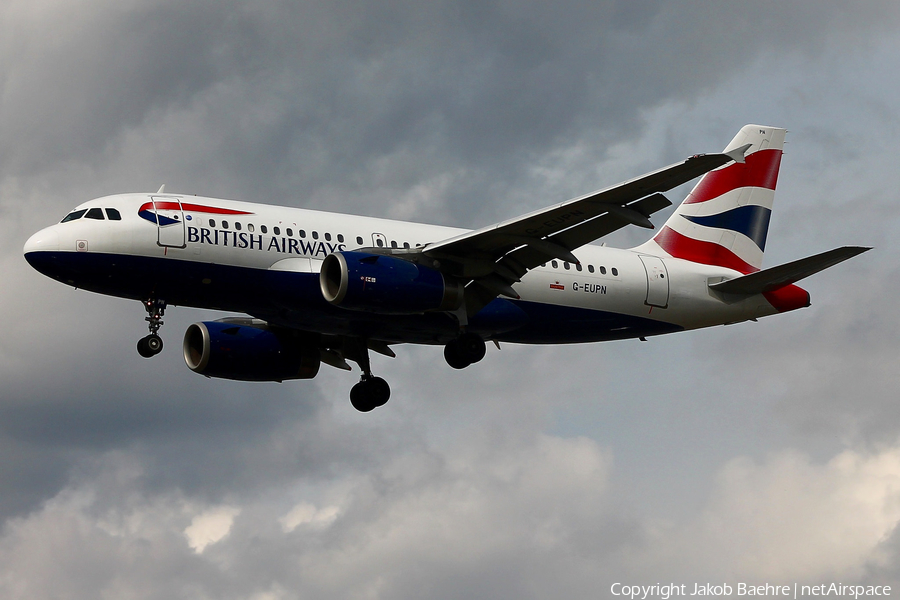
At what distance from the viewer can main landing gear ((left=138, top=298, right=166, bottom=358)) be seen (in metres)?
34.8

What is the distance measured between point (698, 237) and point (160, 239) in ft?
62.4

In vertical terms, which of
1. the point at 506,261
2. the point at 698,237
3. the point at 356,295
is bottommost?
the point at 356,295

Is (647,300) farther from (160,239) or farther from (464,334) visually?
(160,239)

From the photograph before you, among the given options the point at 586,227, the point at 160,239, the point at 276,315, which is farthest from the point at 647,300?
the point at 160,239

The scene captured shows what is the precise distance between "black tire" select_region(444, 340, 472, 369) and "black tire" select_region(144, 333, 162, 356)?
27.7 ft

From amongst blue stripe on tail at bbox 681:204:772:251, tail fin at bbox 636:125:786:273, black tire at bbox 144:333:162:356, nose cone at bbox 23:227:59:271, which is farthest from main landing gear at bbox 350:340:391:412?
blue stripe on tail at bbox 681:204:772:251

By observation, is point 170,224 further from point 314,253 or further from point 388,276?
point 388,276

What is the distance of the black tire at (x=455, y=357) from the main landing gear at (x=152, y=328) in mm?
8517

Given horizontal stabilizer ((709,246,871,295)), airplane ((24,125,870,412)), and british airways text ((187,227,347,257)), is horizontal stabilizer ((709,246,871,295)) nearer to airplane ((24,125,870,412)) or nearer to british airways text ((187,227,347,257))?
airplane ((24,125,870,412))

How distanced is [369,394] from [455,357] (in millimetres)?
5057

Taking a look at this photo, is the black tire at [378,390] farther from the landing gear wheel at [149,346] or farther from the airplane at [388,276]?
the landing gear wheel at [149,346]

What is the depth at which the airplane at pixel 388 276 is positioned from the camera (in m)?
33.8

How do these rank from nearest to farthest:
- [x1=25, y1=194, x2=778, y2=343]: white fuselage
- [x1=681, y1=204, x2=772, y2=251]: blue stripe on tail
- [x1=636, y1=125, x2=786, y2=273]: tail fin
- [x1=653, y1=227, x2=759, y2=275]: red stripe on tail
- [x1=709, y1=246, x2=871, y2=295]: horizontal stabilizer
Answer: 1. [x1=25, y1=194, x2=778, y2=343]: white fuselage
2. [x1=709, y1=246, x2=871, y2=295]: horizontal stabilizer
3. [x1=653, y1=227, x2=759, y2=275]: red stripe on tail
4. [x1=636, y1=125, x2=786, y2=273]: tail fin
5. [x1=681, y1=204, x2=772, y2=251]: blue stripe on tail

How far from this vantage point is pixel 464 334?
37562mm
